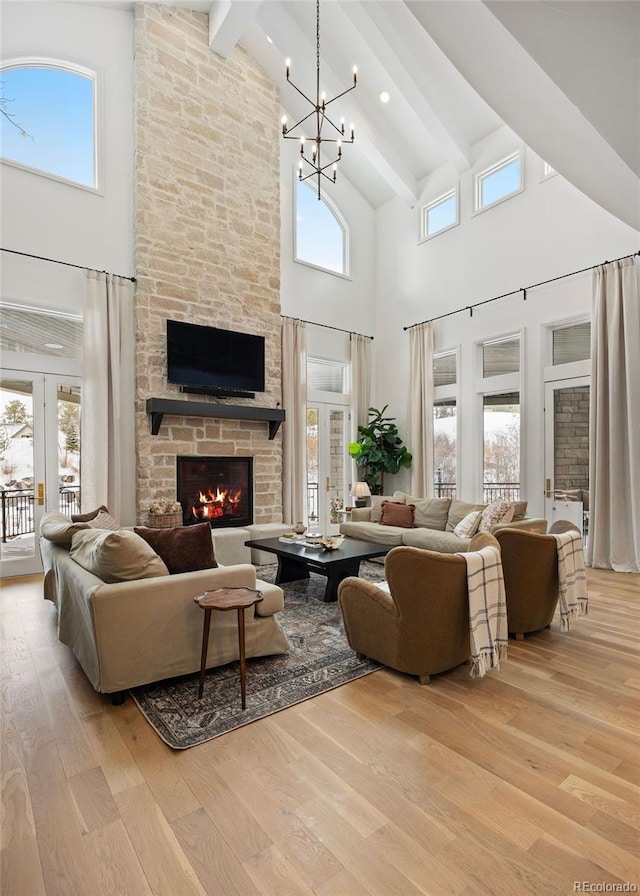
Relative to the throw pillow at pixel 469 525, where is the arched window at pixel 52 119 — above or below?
above

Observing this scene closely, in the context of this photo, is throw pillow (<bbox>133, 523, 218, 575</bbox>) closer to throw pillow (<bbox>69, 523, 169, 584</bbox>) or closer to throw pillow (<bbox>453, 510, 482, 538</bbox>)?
throw pillow (<bbox>69, 523, 169, 584</bbox>)

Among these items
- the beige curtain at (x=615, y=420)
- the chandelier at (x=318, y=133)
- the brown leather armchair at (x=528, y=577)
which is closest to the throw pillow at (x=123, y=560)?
the brown leather armchair at (x=528, y=577)

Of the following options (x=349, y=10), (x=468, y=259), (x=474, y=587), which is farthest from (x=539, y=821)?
(x=349, y=10)

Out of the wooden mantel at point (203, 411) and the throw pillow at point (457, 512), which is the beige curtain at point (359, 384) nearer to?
the wooden mantel at point (203, 411)

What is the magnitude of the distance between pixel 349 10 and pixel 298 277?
10.7 feet

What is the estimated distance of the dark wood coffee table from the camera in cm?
425

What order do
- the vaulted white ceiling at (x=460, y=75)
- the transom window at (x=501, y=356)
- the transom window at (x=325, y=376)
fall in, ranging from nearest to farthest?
the vaulted white ceiling at (x=460, y=75), the transom window at (x=501, y=356), the transom window at (x=325, y=376)

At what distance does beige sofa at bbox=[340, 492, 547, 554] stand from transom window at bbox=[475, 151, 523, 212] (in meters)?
4.27

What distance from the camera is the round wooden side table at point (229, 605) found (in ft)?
8.33

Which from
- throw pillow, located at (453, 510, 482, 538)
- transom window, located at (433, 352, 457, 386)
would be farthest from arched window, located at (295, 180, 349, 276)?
throw pillow, located at (453, 510, 482, 538)

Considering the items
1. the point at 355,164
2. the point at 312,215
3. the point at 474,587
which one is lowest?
the point at 474,587

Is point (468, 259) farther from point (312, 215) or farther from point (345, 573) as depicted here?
point (345, 573)

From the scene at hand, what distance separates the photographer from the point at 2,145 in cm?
530

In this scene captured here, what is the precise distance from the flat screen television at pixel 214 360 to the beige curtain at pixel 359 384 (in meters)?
2.08
